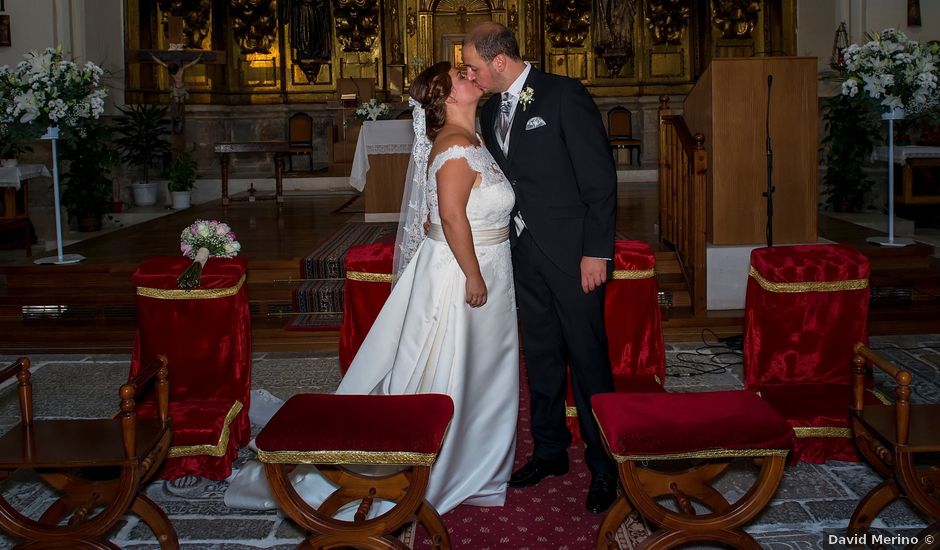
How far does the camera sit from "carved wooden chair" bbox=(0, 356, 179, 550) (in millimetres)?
3281

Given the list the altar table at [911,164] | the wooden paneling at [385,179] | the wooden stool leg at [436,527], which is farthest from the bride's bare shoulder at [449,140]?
the altar table at [911,164]

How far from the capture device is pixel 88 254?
879 centimetres

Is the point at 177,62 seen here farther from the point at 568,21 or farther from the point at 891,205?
the point at 891,205

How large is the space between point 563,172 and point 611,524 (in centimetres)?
135

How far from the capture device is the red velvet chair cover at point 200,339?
4.32 m

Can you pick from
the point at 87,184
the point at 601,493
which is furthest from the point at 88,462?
the point at 87,184

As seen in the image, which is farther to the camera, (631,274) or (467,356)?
(631,274)

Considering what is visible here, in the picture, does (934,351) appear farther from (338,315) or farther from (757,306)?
(338,315)

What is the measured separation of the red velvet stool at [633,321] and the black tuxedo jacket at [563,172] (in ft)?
2.77

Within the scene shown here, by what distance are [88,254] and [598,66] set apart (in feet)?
32.0

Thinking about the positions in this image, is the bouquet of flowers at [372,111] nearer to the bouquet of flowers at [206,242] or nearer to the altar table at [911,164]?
the altar table at [911,164]

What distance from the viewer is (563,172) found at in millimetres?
3855

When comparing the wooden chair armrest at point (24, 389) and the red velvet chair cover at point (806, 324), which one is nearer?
the wooden chair armrest at point (24, 389)

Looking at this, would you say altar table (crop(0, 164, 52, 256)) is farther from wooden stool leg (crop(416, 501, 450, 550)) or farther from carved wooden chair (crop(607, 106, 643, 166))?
carved wooden chair (crop(607, 106, 643, 166))
